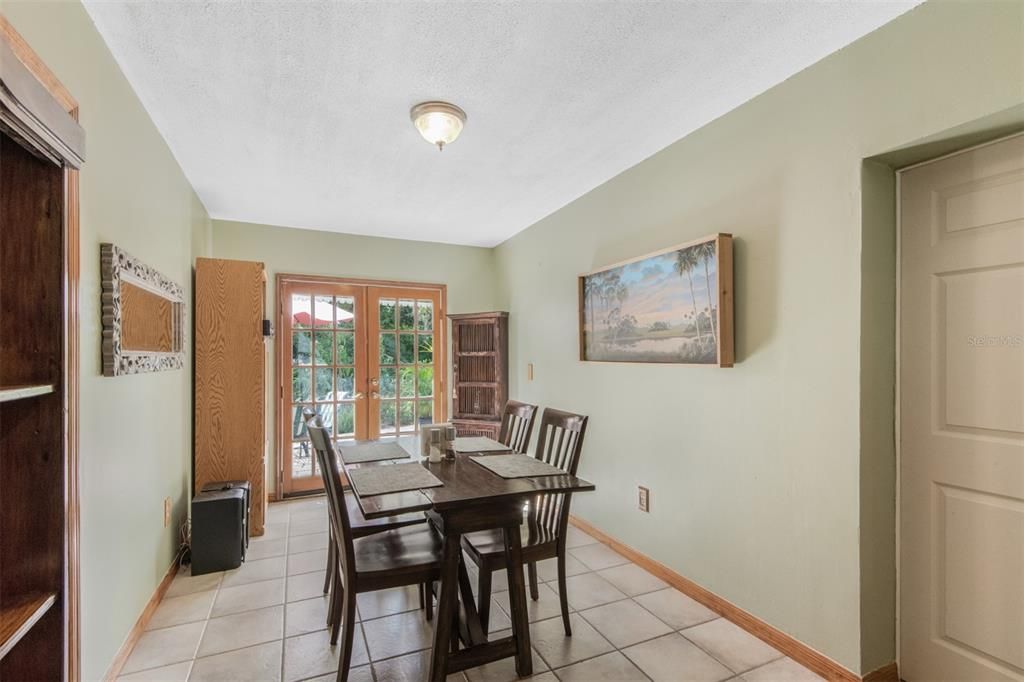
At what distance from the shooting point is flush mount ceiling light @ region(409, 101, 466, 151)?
222cm

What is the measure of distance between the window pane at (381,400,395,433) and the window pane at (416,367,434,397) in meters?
0.32

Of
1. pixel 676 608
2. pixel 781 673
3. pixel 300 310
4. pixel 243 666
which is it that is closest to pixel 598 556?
pixel 676 608

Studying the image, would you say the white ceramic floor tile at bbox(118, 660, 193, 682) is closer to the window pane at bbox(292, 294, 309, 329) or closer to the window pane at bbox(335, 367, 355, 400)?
the window pane at bbox(335, 367, 355, 400)

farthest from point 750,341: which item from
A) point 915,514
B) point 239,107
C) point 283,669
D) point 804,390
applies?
point 239,107

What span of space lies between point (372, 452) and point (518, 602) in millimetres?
1128

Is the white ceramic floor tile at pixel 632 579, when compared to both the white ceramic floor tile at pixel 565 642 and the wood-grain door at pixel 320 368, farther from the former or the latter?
the wood-grain door at pixel 320 368

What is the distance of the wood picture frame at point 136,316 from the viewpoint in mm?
1804

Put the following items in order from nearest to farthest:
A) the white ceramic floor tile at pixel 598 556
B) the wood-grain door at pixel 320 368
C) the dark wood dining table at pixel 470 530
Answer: the dark wood dining table at pixel 470 530 < the white ceramic floor tile at pixel 598 556 < the wood-grain door at pixel 320 368

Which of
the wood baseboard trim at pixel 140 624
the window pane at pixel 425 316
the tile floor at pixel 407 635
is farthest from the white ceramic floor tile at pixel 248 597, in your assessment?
the window pane at pixel 425 316

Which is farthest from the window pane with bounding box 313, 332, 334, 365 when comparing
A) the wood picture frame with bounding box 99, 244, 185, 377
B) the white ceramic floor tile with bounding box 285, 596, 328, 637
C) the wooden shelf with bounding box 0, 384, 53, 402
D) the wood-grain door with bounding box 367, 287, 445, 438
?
the wooden shelf with bounding box 0, 384, 53, 402

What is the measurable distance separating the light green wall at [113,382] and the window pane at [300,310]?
66.4 inches

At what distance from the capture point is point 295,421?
4.42 meters

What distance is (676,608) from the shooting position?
244 cm

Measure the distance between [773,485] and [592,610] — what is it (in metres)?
1.07
